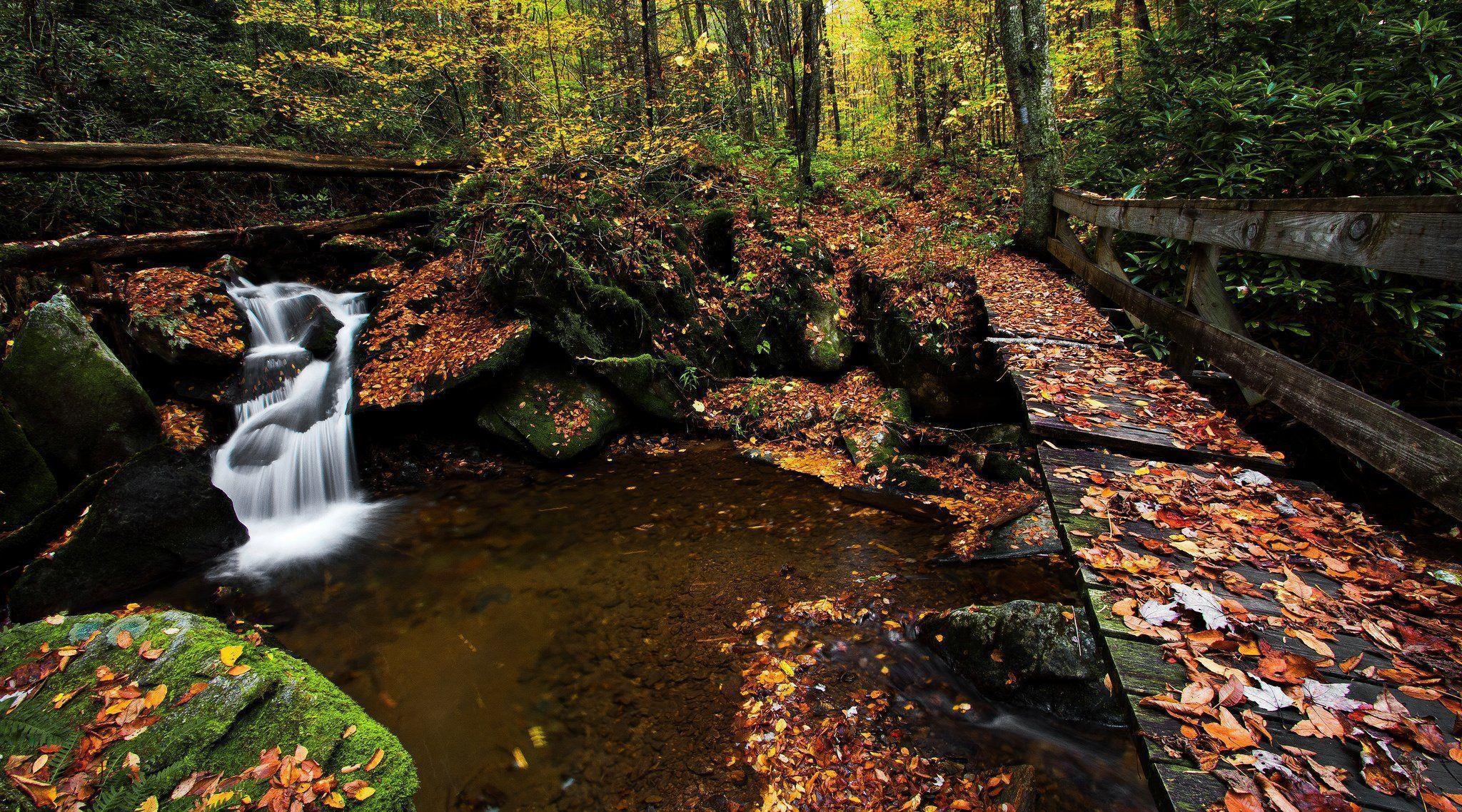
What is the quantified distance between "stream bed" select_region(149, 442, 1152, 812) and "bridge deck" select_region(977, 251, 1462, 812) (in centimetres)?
178

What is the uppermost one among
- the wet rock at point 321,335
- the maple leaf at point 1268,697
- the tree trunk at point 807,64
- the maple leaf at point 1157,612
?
the tree trunk at point 807,64

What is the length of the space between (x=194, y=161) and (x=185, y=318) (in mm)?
2483

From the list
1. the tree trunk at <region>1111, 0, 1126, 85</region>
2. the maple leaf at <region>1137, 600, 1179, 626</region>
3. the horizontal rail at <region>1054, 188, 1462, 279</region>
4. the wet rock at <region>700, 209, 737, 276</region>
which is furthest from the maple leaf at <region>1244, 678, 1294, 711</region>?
the tree trunk at <region>1111, 0, 1126, 85</region>

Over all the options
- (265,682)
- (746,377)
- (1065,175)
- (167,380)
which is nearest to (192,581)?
(167,380)

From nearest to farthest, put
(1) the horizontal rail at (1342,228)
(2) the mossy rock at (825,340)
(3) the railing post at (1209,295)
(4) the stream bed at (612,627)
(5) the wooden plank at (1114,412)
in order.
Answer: (1) the horizontal rail at (1342,228) → (5) the wooden plank at (1114,412) → (4) the stream bed at (612,627) → (3) the railing post at (1209,295) → (2) the mossy rock at (825,340)

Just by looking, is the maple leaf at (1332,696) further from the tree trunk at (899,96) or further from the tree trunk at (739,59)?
the tree trunk at (899,96)

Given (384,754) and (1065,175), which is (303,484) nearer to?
(384,754)

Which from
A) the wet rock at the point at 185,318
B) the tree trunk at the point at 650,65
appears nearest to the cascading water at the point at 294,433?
the wet rock at the point at 185,318

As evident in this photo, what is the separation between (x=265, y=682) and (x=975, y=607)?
449 centimetres

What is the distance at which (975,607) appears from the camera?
4348 mm

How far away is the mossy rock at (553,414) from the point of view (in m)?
7.43

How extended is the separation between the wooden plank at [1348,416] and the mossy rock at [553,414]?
6.35 meters

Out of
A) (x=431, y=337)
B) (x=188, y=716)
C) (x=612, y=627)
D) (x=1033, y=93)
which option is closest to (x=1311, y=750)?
(x=612, y=627)

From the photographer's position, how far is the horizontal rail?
2.09 metres
